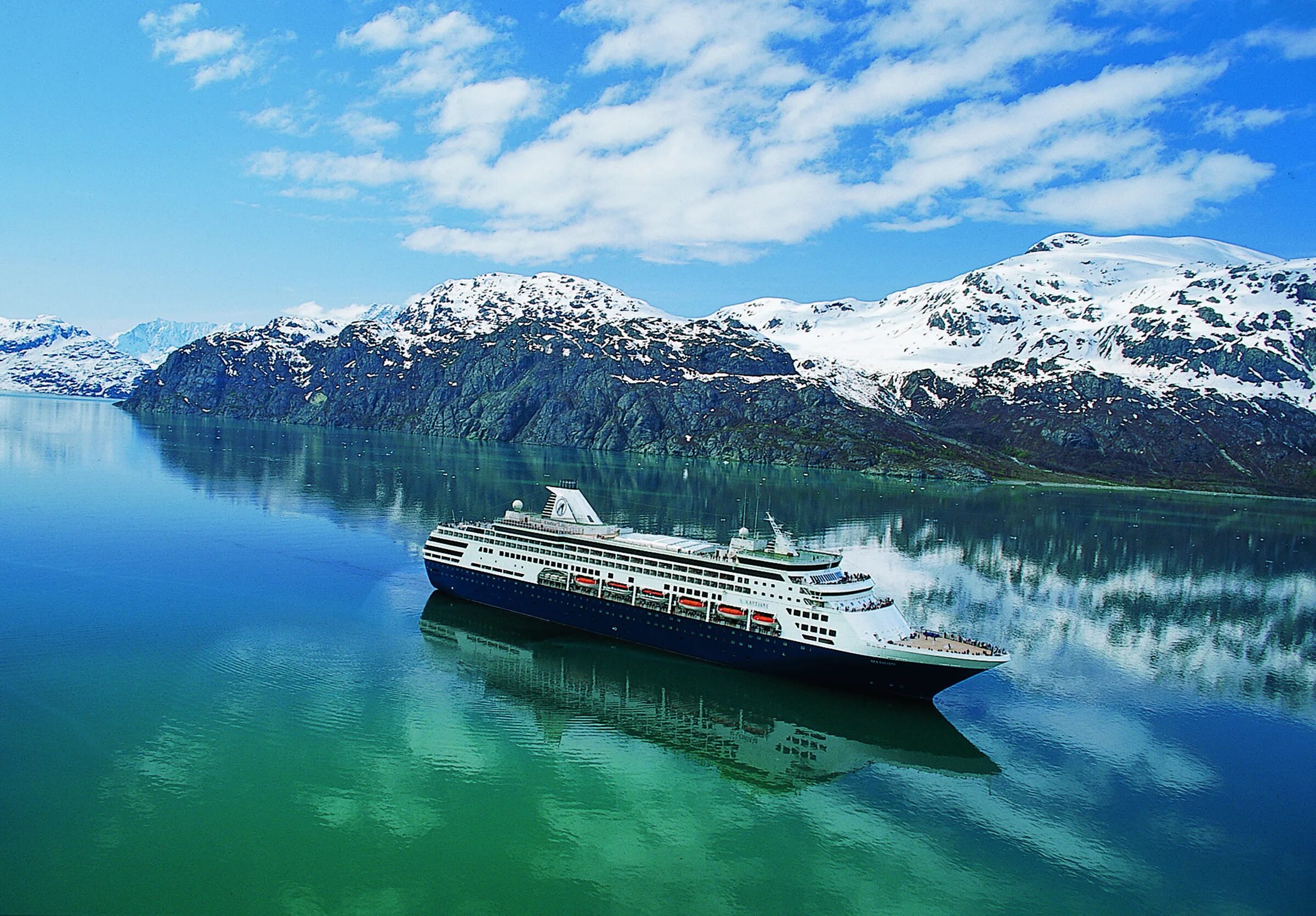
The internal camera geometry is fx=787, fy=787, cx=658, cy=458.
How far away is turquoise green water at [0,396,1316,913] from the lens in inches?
1208

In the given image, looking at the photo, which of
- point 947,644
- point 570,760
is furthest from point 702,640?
point 570,760

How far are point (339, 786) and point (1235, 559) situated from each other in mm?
131134

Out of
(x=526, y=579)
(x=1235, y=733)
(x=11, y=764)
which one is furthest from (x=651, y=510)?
(x=11, y=764)

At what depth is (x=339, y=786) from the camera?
3569cm

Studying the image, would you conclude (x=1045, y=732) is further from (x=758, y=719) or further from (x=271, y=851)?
(x=271, y=851)

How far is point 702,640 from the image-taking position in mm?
54188

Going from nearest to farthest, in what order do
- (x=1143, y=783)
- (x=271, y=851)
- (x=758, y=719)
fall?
(x=271, y=851)
(x=1143, y=783)
(x=758, y=719)

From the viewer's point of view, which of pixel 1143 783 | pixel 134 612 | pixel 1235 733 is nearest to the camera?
pixel 1143 783

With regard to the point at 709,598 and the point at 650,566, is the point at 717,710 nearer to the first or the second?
the point at 709,598

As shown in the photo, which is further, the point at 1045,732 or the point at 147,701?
the point at 1045,732

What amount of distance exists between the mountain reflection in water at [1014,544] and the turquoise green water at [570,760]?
102cm

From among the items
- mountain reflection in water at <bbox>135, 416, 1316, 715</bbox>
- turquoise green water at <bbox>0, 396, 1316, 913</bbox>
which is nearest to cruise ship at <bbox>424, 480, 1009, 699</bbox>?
turquoise green water at <bbox>0, 396, 1316, 913</bbox>

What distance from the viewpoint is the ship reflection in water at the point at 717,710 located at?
4247 centimetres

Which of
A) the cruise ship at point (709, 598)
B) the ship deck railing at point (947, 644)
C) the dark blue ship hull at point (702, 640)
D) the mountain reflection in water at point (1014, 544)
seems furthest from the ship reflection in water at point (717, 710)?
the mountain reflection in water at point (1014, 544)
